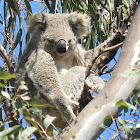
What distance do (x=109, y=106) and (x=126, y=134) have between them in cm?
27

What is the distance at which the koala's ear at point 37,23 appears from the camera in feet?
12.3

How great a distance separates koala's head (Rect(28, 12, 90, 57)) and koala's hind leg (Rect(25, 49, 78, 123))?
133mm

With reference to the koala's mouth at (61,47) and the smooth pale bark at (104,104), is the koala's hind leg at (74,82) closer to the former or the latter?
the koala's mouth at (61,47)

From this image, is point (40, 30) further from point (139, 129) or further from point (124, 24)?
point (139, 129)

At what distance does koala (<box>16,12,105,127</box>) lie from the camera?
132 inches

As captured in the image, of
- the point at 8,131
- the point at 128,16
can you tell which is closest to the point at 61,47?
the point at 128,16

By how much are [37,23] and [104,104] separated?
5.79 ft

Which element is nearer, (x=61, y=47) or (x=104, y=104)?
(x=104, y=104)

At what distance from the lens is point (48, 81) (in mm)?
3396

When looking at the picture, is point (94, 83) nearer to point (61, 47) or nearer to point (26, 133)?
point (61, 47)

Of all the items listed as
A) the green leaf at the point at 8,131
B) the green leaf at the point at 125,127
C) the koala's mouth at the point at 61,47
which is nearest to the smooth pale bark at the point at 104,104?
the green leaf at the point at 125,127

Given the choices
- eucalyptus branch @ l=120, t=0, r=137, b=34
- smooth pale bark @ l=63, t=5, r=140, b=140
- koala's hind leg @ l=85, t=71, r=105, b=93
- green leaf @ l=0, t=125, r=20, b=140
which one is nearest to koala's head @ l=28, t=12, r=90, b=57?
koala's hind leg @ l=85, t=71, r=105, b=93

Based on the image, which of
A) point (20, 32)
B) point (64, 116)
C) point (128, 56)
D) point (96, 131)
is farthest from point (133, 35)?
point (20, 32)

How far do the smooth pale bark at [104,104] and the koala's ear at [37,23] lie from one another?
5.12 ft
